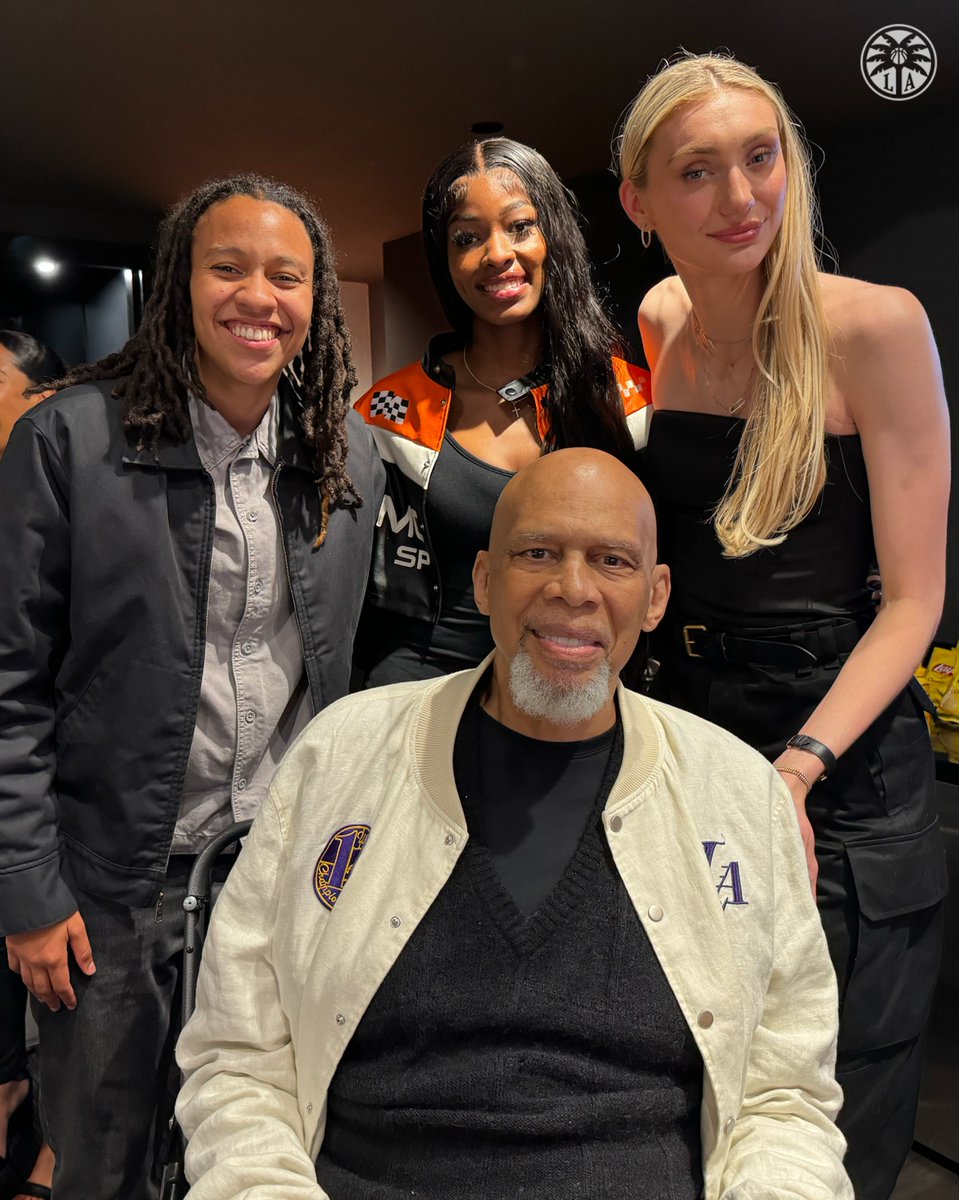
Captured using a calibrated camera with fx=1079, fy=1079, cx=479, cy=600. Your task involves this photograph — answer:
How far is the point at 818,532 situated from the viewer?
202cm

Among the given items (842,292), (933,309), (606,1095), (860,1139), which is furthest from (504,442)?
(933,309)

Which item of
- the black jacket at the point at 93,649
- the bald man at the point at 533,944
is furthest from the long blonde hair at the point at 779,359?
the black jacket at the point at 93,649

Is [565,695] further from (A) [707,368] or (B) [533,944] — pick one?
(A) [707,368]

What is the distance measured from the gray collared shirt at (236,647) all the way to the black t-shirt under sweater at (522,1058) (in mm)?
604

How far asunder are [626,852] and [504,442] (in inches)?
42.2

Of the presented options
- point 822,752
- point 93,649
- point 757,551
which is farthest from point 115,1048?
point 757,551

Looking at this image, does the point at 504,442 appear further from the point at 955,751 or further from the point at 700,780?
the point at 955,751

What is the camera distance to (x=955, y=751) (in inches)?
113

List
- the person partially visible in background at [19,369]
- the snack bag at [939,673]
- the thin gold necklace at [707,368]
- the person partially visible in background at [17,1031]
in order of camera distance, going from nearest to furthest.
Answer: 1. the thin gold necklace at [707,368]
2. the person partially visible in background at [17,1031]
3. the snack bag at [939,673]
4. the person partially visible in background at [19,369]

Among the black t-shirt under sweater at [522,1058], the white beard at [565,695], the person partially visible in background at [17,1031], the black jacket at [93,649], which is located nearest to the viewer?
the black t-shirt under sweater at [522,1058]

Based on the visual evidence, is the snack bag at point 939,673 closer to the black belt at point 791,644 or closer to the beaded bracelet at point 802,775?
the black belt at point 791,644

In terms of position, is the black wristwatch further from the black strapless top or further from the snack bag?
the snack bag

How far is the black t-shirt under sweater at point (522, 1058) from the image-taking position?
1456 mm

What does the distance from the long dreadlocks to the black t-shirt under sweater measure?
884 millimetres
